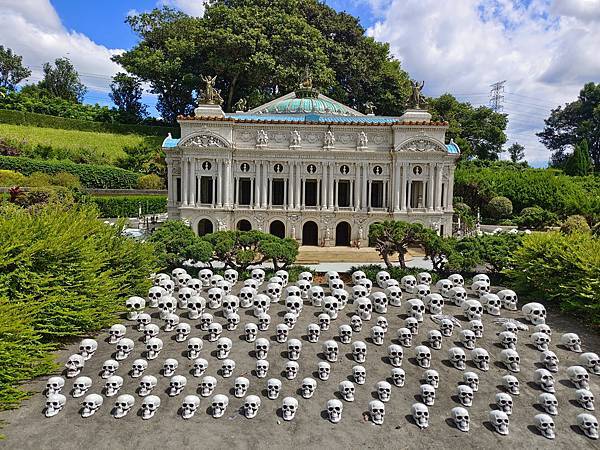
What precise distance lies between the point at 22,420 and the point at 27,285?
4.61 metres

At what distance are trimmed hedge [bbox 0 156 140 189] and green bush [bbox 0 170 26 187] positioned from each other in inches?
125

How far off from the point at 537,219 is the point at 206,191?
4063cm

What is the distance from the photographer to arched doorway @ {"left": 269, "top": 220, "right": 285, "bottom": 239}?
44.0 m

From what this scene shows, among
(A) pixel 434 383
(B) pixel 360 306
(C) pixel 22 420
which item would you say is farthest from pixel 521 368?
(C) pixel 22 420

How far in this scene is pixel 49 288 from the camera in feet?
53.2

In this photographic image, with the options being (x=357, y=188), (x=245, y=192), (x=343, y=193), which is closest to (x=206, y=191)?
(x=245, y=192)

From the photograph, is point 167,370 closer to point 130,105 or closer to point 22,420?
point 22,420

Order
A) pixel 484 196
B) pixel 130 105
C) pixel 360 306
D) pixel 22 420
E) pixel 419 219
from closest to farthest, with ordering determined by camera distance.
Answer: pixel 22 420 → pixel 360 306 → pixel 419 219 → pixel 484 196 → pixel 130 105

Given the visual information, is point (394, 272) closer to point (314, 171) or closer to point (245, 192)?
point (314, 171)

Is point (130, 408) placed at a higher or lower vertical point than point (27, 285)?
lower

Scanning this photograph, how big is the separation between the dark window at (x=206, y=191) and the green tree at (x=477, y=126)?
49339 millimetres

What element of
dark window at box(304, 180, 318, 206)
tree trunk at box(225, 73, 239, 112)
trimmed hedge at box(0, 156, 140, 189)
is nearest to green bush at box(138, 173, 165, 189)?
trimmed hedge at box(0, 156, 140, 189)

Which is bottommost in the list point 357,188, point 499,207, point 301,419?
point 301,419

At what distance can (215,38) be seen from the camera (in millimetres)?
62656
